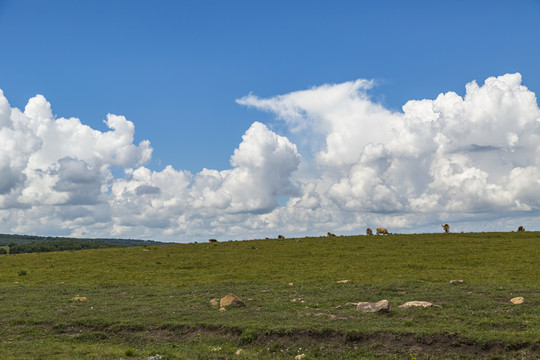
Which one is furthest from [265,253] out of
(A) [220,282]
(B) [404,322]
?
(B) [404,322]

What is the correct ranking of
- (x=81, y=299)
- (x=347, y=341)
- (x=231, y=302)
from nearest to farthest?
1. (x=347, y=341)
2. (x=231, y=302)
3. (x=81, y=299)

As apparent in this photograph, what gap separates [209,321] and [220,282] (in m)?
13.1

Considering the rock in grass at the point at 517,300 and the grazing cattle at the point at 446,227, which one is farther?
the grazing cattle at the point at 446,227

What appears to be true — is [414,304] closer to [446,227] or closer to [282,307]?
[282,307]

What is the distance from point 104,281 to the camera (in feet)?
112

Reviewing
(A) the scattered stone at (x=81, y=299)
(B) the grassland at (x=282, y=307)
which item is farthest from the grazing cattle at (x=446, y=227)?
(A) the scattered stone at (x=81, y=299)

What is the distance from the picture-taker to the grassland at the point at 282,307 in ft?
47.3

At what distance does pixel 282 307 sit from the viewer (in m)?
20.9

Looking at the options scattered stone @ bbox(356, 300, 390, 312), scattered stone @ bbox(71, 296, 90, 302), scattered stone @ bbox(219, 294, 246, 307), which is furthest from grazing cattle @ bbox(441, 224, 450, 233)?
scattered stone @ bbox(71, 296, 90, 302)

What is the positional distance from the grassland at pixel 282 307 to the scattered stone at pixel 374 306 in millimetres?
510

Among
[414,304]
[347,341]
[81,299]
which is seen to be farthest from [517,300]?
[81,299]

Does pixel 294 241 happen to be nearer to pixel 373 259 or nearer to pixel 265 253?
pixel 265 253

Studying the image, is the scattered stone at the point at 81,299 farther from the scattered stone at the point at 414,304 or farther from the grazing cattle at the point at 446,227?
the grazing cattle at the point at 446,227

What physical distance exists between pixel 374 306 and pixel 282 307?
4.62 metres
